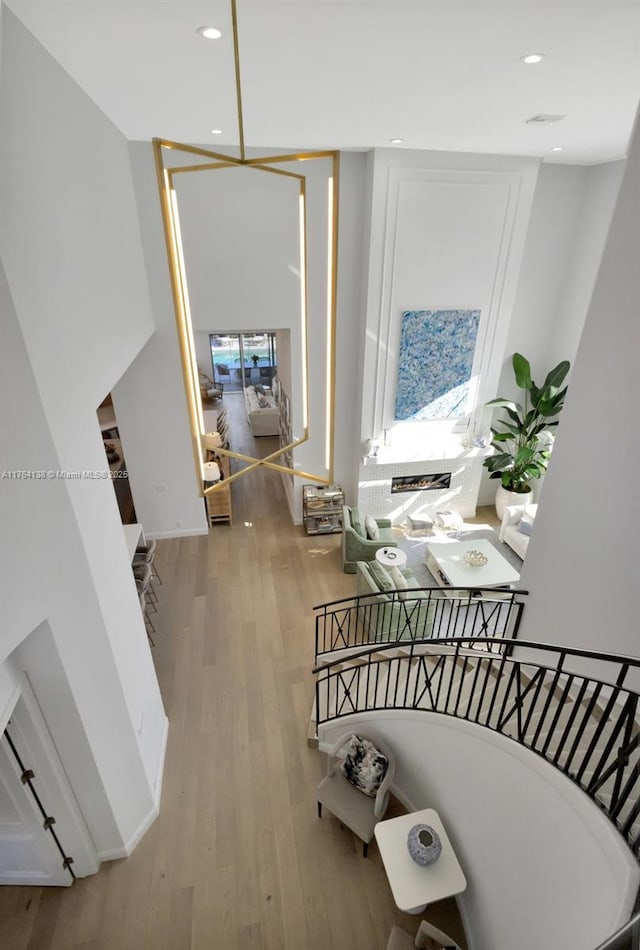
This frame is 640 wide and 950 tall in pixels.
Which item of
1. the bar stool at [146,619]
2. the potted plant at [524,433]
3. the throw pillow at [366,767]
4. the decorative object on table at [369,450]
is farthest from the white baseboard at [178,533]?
the potted plant at [524,433]

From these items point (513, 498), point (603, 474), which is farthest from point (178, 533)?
point (603, 474)

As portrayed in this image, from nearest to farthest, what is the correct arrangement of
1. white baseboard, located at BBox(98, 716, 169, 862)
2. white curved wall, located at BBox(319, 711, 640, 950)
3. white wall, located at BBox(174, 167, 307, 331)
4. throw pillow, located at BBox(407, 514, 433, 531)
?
white curved wall, located at BBox(319, 711, 640, 950) < white baseboard, located at BBox(98, 716, 169, 862) < white wall, located at BBox(174, 167, 307, 331) < throw pillow, located at BBox(407, 514, 433, 531)

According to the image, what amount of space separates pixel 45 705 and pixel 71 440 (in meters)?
1.82

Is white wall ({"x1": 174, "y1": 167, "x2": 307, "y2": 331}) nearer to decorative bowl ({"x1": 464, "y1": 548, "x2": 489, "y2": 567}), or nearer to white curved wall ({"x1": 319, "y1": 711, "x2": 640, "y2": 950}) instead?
decorative bowl ({"x1": 464, "y1": 548, "x2": 489, "y2": 567})

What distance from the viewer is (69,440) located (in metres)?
2.78

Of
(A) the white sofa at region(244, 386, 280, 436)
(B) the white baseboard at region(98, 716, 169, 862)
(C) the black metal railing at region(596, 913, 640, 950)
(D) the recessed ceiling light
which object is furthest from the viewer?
(A) the white sofa at region(244, 386, 280, 436)

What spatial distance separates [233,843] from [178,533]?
4.95m

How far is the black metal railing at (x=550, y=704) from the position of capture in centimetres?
233

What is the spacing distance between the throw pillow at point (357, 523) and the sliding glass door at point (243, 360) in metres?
8.10

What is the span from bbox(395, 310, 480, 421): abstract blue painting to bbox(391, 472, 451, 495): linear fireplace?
3.70 feet

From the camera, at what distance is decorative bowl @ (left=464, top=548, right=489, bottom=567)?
6.91m

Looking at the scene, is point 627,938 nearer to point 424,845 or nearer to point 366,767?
point 424,845

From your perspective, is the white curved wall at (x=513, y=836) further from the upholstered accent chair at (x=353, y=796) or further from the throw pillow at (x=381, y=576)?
the throw pillow at (x=381, y=576)

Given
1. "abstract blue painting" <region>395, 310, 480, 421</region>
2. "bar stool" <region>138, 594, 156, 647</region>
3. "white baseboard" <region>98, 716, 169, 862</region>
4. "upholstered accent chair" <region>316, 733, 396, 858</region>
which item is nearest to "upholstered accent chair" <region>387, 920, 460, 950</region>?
"upholstered accent chair" <region>316, 733, 396, 858</region>
